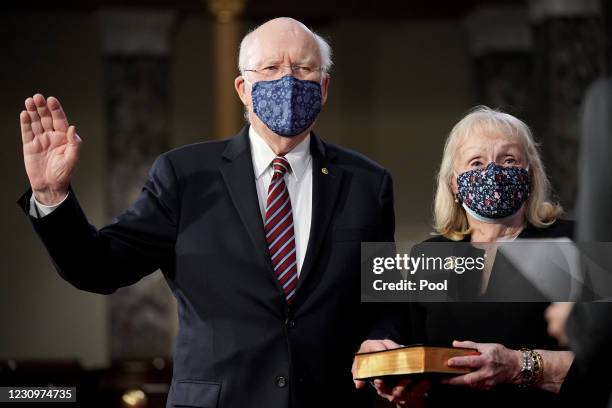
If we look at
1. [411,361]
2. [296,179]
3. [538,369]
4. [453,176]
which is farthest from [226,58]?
[411,361]

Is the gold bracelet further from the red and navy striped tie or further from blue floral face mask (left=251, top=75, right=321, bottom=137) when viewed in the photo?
blue floral face mask (left=251, top=75, right=321, bottom=137)

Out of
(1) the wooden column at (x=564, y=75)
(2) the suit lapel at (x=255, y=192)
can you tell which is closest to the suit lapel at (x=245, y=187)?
(2) the suit lapel at (x=255, y=192)

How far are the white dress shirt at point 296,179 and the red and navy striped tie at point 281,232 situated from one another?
2 centimetres

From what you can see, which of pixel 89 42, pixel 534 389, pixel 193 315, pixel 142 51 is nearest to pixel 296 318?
pixel 193 315

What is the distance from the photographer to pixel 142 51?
12000 mm

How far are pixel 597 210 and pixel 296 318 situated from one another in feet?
5.12

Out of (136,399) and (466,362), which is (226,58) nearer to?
(136,399)

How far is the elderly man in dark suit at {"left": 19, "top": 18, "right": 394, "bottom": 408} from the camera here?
2996mm

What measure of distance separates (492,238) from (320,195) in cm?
68

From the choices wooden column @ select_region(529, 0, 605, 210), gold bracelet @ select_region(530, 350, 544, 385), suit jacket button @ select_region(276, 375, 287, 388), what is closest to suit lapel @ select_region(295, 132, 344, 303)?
suit jacket button @ select_region(276, 375, 287, 388)

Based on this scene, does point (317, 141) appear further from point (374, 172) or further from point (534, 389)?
point (534, 389)

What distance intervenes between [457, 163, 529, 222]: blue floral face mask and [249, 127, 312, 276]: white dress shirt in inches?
22.9

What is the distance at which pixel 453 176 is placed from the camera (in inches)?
141

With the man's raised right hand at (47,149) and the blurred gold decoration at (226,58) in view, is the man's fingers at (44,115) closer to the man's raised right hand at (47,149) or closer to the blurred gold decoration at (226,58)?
the man's raised right hand at (47,149)
